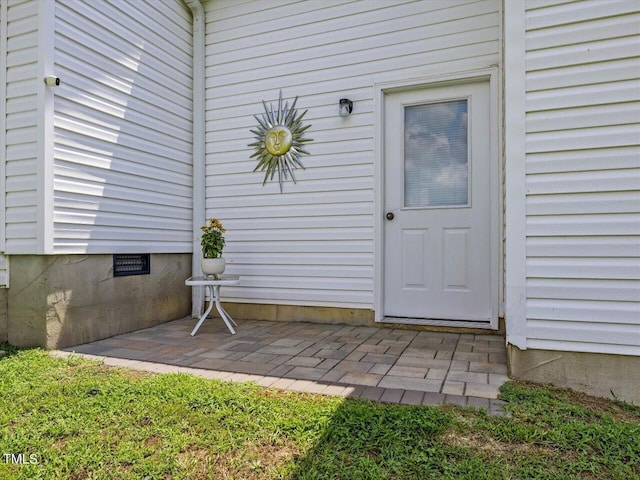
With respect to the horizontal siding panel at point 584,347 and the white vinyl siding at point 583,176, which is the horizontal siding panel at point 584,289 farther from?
the horizontal siding panel at point 584,347

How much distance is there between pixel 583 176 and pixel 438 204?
1.49 metres

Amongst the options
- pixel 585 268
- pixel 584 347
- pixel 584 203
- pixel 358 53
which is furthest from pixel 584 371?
pixel 358 53

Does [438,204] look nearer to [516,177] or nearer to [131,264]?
[516,177]

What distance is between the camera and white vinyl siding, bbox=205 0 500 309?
3.54 metres

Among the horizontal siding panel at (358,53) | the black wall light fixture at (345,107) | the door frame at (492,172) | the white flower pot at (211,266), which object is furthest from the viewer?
the black wall light fixture at (345,107)

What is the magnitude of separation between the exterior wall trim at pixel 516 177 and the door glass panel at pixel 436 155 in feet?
4.06

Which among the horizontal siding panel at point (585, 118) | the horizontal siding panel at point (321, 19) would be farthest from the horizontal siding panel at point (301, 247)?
the horizontal siding panel at point (321, 19)

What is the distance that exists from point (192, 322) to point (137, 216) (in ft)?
3.68

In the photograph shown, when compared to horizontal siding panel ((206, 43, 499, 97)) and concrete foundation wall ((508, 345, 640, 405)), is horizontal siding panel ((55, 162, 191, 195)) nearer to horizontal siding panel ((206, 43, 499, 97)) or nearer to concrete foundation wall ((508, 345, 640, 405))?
horizontal siding panel ((206, 43, 499, 97))

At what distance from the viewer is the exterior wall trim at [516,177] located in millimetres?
2240

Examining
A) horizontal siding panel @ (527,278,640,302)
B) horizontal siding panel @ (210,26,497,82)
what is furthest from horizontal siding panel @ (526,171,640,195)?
horizontal siding panel @ (210,26,497,82)

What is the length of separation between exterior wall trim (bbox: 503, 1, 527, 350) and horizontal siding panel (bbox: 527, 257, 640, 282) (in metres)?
0.07

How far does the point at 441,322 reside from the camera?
3.49 m

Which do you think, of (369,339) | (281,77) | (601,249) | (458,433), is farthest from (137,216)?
(601,249)
